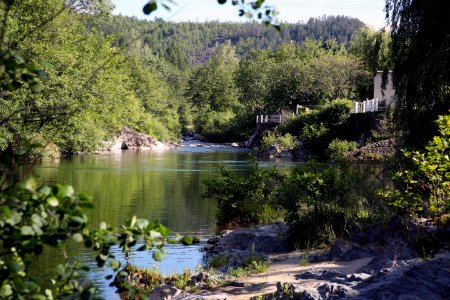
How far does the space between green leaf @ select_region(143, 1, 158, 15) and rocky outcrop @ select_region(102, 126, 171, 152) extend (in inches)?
2186

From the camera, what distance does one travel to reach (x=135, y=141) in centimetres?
6088

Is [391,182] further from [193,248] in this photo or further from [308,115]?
[308,115]

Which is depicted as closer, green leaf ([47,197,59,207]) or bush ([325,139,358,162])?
green leaf ([47,197,59,207])

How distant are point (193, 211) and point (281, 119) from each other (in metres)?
41.5

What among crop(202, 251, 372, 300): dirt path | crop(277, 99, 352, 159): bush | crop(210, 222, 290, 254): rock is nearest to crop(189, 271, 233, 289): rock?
crop(202, 251, 372, 300): dirt path

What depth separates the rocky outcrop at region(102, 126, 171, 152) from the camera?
59.2 m

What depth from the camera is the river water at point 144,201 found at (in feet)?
38.8

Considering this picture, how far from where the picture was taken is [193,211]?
18.9 meters

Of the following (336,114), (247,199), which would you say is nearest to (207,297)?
(247,199)

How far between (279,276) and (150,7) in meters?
7.20

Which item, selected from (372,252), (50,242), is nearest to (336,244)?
(372,252)

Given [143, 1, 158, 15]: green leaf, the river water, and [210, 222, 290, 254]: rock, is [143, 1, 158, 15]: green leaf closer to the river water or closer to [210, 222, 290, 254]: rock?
the river water

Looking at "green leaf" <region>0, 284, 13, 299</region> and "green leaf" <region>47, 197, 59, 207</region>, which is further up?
"green leaf" <region>47, 197, 59, 207</region>

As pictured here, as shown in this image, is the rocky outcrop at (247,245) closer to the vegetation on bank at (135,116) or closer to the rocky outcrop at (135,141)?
the vegetation on bank at (135,116)
